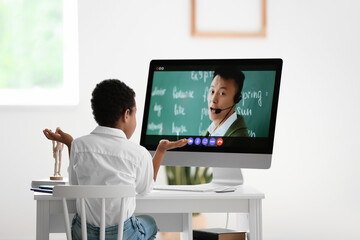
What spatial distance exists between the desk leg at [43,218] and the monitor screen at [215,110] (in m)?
0.50

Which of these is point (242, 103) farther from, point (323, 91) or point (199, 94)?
point (323, 91)

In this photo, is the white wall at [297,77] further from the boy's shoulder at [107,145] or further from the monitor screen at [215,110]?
the boy's shoulder at [107,145]

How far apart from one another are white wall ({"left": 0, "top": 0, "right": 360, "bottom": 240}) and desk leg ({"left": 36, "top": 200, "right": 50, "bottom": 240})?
2.13 metres

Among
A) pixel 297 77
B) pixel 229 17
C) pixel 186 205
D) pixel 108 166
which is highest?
pixel 229 17

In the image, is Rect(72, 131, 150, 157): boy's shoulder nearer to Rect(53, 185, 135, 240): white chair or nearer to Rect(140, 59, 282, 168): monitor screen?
Rect(53, 185, 135, 240): white chair

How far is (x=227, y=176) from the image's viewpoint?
2.29 metres

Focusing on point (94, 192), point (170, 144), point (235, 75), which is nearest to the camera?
point (94, 192)

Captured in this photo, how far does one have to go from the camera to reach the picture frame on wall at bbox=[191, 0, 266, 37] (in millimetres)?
4098

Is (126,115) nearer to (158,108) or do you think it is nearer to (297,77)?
(158,108)

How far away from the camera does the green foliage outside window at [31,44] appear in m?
4.08

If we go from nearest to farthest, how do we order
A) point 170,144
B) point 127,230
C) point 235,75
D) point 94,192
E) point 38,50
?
point 94,192 < point 127,230 < point 170,144 < point 235,75 < point 38,50

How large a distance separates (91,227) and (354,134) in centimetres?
273

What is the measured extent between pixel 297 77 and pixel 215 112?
202 cm

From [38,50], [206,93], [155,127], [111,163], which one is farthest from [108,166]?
[38,50]
